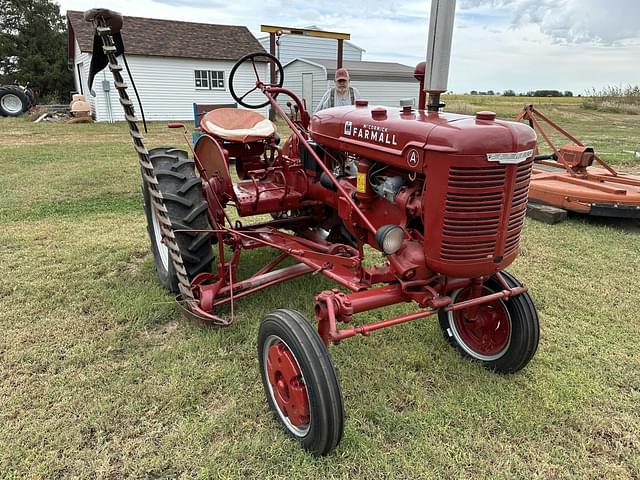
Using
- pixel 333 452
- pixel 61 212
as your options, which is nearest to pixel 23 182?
pixel 61 212

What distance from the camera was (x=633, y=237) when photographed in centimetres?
521

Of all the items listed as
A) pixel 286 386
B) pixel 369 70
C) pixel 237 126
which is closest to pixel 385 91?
pixel 369 70

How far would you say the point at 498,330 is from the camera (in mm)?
2861

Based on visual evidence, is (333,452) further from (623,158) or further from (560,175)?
(623,158)

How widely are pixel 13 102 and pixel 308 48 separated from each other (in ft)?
46.7

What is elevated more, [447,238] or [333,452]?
[447,238]

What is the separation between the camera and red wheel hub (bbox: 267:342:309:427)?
7.29 feet

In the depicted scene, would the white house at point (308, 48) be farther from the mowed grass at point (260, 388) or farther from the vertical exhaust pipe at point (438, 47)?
the vertical exhaust pipe at point (438, 47)

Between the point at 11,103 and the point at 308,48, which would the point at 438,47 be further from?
the point at 308,48

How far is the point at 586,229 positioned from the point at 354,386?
13.4ft

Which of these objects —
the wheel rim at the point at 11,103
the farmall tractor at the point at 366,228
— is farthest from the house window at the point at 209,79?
the farmall tractor at the point at 366,228

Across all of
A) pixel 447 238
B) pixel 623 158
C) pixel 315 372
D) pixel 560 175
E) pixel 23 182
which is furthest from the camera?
pixel 623 158

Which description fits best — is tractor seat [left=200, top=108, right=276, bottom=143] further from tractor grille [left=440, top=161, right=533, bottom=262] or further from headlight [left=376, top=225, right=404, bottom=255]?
tractor grille [left=440, top=161, right=533, bottom=262]

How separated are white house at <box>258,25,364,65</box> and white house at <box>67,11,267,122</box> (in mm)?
5001
